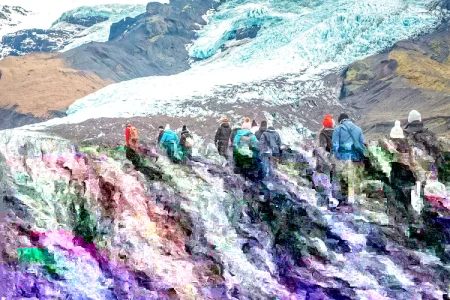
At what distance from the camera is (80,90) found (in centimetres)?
7156

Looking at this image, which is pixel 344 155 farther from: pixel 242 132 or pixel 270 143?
pixel 242 132

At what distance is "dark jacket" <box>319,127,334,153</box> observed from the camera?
41.9 ft

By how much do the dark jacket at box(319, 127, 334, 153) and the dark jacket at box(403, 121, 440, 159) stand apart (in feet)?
5.42

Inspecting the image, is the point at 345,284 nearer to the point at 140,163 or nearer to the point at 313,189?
the point at 313,189

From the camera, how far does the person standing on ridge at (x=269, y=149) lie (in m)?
13.6

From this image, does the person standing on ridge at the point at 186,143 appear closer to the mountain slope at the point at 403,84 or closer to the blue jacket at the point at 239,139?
the blue jacket at the point at 239,139

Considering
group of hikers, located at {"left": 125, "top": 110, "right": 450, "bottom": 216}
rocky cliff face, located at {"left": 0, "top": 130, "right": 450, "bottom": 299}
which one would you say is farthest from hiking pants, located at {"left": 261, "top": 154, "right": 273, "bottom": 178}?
rocky cliff face, located at {"left": 0, "top": 130, "right": 450, "bottom": 299}

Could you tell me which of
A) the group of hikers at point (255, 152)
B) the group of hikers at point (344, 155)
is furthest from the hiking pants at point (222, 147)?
the group of hikers at point (255, 152)

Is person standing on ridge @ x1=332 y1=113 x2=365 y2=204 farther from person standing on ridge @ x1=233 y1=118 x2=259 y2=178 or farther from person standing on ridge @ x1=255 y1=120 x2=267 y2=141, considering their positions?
person standing on ridge @ x1=255 y1=120 x2=267 y2=141

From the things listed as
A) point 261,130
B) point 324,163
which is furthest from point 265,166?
point 324,163

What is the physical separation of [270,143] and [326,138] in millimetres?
1407

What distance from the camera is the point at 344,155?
39.8 ft

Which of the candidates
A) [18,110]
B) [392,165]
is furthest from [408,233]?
[18,110]

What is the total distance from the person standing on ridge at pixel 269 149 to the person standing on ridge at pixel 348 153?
1824mm
